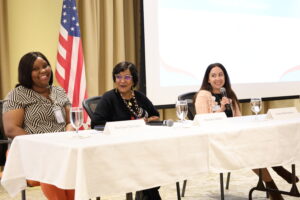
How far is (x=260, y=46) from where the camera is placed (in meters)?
6.08

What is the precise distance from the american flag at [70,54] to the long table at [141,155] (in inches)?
84.6

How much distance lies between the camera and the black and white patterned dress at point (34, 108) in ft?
9.99

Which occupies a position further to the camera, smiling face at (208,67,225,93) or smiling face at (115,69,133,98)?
smiling face at (208,67,225,93)

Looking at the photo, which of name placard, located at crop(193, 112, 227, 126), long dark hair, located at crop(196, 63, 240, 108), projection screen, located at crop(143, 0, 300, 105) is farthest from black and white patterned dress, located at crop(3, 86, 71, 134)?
projection screen, located at crop(143, 0, 300, 105)


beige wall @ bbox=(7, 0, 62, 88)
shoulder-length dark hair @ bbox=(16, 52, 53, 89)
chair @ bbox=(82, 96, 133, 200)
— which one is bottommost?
chair @ bbox=(82, 96, 133, 200)

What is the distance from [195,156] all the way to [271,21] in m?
4.21

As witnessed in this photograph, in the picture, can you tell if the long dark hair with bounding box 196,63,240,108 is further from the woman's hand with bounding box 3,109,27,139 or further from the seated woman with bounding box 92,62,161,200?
the woman's hand with bounding box 3,109,27,139

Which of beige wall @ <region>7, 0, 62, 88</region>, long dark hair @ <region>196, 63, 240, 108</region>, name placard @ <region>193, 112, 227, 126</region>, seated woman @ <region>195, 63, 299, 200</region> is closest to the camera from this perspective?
name placard @ <region>193, 112, 227, 126</region>

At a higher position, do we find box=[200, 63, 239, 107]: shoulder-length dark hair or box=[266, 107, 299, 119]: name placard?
box=[200, 63, 239, 107]: shoulder-length dark hair

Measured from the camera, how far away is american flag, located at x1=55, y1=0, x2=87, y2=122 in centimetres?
464

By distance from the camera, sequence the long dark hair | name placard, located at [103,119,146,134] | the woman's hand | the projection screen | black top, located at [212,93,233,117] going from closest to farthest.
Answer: name placard, located at [103,119,146,134]
the woman's hand
black top, located at [212,93,233,117]
the long dark hair
the projection screen

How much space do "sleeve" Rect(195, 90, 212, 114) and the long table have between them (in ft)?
2.97

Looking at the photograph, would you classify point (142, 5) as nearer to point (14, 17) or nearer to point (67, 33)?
Answer: point (67, 33)

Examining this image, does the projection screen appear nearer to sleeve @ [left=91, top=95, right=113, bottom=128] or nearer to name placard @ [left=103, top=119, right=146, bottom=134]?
sleeve @ [left=91, top=95, right=113, bottom=128]
